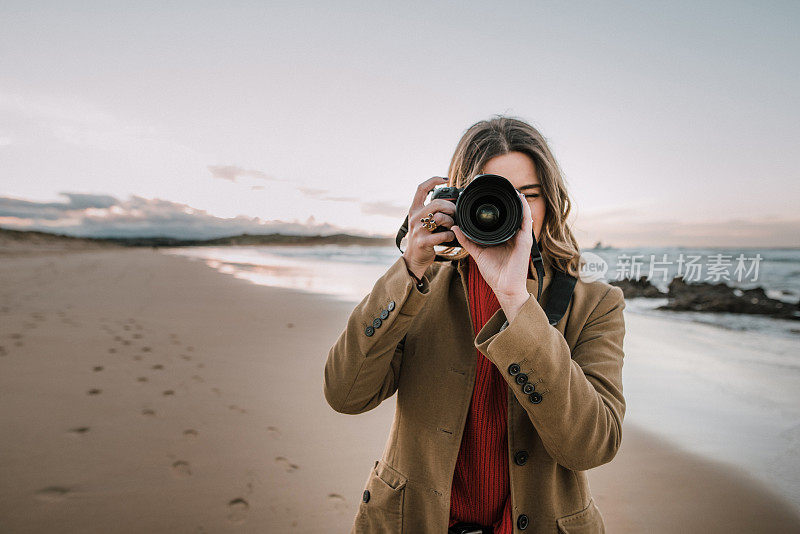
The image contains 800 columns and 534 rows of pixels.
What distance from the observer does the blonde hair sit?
116cm

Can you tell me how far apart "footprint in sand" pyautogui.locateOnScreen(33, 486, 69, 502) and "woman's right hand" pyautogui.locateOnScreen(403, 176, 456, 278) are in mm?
2467

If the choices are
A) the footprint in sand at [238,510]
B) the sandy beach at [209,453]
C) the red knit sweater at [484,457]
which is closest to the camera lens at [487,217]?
the red knit sweater at [484,457]

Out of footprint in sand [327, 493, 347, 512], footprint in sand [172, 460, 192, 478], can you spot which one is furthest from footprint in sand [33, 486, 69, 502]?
footprint in sand [327, 493, 347, 512]

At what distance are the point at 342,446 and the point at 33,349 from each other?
3.73 m

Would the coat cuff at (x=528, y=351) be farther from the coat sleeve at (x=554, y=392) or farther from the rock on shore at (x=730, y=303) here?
the rock on shore at (x=730, y=303)

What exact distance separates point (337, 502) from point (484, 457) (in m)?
1.67

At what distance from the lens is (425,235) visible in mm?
1077

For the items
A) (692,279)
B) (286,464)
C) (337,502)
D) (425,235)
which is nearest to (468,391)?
(425,235)

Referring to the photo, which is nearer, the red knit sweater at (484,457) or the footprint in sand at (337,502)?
the red knit sweater at (484,457)

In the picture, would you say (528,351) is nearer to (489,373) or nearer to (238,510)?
(489,373)

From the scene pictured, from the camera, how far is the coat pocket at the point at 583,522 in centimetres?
105

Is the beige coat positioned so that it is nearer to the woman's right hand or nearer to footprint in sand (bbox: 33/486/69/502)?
the woman's right hand

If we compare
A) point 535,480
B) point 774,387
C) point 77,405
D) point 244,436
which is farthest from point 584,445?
point 774,387

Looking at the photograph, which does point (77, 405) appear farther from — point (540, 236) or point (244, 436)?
point (540, 236)
